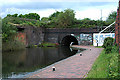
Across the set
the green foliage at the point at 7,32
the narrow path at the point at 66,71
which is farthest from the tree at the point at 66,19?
the narrow path at the point at 66,71

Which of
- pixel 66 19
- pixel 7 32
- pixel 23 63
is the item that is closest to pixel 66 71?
pixel 23 63

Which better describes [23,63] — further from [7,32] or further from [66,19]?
[66,19]

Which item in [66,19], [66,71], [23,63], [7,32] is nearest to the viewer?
[66,71]

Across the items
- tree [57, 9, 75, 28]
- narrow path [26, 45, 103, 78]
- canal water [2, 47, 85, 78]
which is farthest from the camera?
tree [57, 9, 75, 28]

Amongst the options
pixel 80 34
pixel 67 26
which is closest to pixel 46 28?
pixel 67 26

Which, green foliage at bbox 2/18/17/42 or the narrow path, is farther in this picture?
green foliage at bbox 2/18/17/42

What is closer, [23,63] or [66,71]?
[66,71]

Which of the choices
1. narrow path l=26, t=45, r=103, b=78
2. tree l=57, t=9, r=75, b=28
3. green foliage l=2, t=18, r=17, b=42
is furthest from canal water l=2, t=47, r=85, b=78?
tree l=57, t=9, r=75, b=28

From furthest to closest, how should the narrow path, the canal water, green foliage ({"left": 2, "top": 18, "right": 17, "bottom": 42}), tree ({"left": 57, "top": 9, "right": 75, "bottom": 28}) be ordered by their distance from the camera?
1. tree ({"left": 57, "top": 9, "right": 75, "bottom": 28})
2. green foliage ({"left": 2, "top": 18, "right": 17, "bottom": 42})
3. the canal water
4. the narrow path

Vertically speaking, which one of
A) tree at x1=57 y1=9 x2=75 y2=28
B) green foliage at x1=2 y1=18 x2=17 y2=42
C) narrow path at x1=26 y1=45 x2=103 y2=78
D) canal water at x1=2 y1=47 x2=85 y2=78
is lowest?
canal water at x1=2 y1=47 x2=85 y2=78

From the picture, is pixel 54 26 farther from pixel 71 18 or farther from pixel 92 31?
pixel 92 31

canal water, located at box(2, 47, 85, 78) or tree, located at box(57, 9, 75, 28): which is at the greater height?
tree, located at box(57, 9, 75, 28)

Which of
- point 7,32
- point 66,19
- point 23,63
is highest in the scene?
point 66,19

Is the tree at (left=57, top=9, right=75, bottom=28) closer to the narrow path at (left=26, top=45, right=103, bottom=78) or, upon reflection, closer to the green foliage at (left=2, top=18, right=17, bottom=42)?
the green foliage at (left=2, top=18, right=17, bottom=42)
